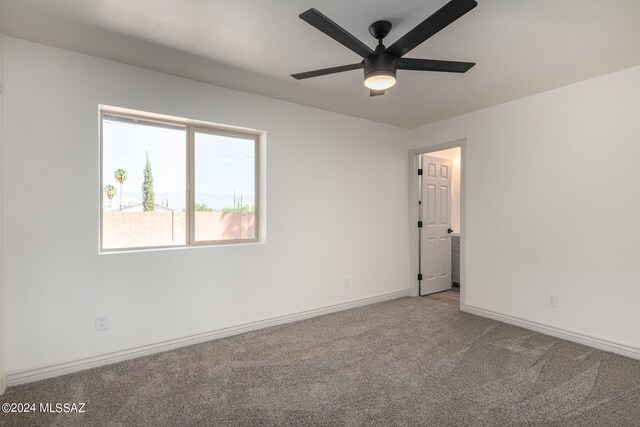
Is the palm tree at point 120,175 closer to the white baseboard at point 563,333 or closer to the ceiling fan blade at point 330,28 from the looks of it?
the ceiling fan blade at point 330,28

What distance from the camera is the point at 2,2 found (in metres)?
1.82

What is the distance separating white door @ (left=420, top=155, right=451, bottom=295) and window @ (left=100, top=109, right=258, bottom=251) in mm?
2570

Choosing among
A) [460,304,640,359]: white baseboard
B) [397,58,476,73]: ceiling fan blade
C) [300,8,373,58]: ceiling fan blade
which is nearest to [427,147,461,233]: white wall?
[460,304,640,359]: white baseboard

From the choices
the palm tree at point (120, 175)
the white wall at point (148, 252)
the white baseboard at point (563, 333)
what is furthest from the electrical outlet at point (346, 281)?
the palm tree at point (120, 175)

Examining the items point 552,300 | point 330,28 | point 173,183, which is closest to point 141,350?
point 173,183

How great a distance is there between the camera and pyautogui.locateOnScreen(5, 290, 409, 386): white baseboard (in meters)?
2.24

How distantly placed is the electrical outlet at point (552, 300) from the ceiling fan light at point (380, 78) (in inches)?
106

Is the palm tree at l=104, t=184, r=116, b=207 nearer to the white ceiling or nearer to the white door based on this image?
the white ceiling

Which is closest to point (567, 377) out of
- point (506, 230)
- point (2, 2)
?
point (506, 230)

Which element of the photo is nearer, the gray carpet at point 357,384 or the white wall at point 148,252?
the gray carpet at point 357,384

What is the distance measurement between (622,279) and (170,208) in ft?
13.1

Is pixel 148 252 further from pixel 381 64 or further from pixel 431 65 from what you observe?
pixel 431 65

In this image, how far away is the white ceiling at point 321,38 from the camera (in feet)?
6.10

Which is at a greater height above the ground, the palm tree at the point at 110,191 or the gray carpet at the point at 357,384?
the palm tree at the point at 110,191
